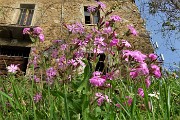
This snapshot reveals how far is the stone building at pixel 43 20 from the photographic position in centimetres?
938

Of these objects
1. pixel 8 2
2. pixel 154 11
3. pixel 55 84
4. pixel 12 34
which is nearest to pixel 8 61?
pixel 12 34

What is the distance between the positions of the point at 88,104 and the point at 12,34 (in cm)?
865

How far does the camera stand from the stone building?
938 cm

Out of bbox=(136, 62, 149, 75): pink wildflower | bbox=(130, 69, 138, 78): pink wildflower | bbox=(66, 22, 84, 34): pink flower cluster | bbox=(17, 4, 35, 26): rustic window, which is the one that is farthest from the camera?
bbox=(17, 4, 35, 26): rustic window

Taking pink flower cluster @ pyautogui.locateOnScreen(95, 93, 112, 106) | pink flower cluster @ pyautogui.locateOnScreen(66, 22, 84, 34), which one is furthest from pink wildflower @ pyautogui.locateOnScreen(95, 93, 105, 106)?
pink flower cluster @ pyautogui.locateOnScreen(66, 22, 84, 34)

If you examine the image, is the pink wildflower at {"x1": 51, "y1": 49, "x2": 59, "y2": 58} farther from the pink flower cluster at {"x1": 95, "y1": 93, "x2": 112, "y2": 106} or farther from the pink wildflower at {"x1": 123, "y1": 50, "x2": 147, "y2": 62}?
the pink wildflower at {"x1": 123, "y1": 50, "x2": 147, "y2": 62}

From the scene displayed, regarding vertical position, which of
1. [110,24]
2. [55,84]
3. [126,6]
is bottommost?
[55,84]

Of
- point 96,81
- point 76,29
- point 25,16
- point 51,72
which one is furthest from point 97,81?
point 25,16

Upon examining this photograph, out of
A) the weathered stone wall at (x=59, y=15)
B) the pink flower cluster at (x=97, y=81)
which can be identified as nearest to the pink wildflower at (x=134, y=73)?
the pink flower cluster at (x=97, y=81)

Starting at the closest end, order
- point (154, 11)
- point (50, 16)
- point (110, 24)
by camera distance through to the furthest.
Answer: point (110, 24) → point (154, 11) → point (50, 16)

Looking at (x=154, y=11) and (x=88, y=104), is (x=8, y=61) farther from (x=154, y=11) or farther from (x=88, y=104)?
(x=88, y=104)

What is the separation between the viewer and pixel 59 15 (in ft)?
35.2

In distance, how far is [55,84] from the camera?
1.79m

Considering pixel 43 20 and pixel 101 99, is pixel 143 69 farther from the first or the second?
pixel 43 20
